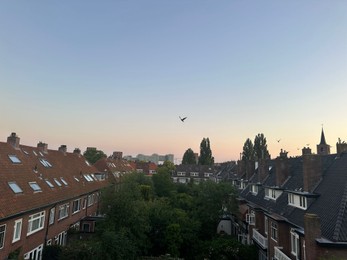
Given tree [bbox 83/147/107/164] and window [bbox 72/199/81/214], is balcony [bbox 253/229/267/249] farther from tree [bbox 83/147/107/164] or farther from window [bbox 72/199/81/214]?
tree [bbox 83/147/107/164]

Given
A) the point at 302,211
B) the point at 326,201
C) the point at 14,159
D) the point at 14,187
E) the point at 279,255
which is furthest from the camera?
the point at 14,159

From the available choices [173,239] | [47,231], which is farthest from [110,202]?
[173,239]

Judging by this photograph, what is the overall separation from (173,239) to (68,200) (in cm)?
1144

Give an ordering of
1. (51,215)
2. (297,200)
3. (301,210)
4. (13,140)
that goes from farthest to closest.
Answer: (13,140) → (51,215) → (297,200) → (301,210)

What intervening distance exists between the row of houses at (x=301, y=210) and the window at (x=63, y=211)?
62.6ft

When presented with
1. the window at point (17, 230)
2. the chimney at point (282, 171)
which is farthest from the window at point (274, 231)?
the window at point (17, 230)

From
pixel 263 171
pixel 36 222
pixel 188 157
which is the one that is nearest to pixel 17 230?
pixel 36 222

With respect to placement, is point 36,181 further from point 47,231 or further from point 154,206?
point 154,206

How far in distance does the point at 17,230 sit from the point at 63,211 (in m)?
8.20

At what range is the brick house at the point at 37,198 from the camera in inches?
673

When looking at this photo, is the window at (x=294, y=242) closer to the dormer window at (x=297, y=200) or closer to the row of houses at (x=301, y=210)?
the row of houses at (x=301, y=210)

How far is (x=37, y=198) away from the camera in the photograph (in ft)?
67.9

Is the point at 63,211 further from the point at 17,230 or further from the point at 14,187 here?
the point at 17,230

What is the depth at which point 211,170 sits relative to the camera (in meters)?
88.8
